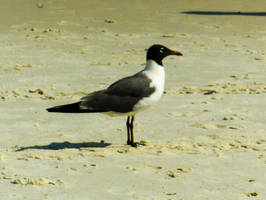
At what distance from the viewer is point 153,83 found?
7641mm

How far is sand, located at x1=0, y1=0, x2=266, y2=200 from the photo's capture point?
6.51m

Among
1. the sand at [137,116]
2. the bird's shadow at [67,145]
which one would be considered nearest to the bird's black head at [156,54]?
the sand at [137,116]

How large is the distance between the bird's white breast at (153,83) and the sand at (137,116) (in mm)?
465

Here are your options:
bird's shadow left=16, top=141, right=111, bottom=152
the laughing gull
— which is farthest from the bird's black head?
bird's shadow left=16, top=141, right=111, bottom=152

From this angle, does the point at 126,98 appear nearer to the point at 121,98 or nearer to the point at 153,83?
the point at 121,98

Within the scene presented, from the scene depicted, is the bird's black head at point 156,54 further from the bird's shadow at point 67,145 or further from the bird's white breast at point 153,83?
the bird's shadow at point 67,145

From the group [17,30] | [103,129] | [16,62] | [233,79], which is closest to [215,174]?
[103,129]

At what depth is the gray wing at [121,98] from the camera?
758cm

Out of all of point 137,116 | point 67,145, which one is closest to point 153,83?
point 67,145

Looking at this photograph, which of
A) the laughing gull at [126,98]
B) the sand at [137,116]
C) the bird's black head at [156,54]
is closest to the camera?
the sand at [137,116]

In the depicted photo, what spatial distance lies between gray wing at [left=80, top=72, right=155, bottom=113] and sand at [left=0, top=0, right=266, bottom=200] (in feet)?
1.42

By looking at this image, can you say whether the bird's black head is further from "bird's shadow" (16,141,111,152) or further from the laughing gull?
"bird's shadow" (16,141,111,152)

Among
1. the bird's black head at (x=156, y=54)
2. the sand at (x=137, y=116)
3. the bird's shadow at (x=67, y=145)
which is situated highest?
the bird's black head at (x=156, y=54)

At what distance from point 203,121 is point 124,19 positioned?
322 inches
